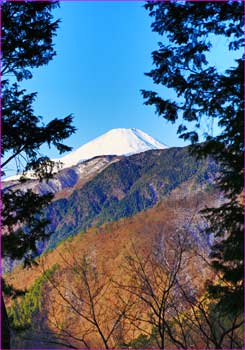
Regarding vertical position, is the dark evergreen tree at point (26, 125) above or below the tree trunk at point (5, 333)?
above

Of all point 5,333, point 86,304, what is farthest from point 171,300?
point 86,304

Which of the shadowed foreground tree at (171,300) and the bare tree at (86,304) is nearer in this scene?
the shadowed foreground tree at (171,300)

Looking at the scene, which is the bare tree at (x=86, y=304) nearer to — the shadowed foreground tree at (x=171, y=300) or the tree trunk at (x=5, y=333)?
the shadowed foreground tree at (x=171, y=300)

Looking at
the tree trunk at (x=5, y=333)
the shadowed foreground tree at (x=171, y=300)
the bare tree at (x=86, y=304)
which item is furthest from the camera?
the tree trunk at (x=5, y=333)

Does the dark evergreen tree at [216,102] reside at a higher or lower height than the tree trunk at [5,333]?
higher

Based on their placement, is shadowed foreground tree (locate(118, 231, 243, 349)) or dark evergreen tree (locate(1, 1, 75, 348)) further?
dark evergreen tree (locate(1, 1, 75, 348))

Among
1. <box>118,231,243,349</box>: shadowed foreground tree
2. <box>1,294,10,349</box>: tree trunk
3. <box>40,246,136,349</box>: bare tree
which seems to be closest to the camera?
<box>118,231,243,349</box>: shadowed foreground tree

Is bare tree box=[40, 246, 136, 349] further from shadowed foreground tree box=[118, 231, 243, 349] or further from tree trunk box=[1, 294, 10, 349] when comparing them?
tree trunk box=[1, 294, 10, 349]

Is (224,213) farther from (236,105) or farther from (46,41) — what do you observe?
(46,41)

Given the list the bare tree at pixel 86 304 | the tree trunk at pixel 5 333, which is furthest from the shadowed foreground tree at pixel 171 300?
the tree trunk at pixel 5 333

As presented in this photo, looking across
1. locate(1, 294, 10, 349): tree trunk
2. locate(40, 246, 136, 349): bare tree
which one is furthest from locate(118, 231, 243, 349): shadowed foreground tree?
locate(1, 294, 10, 349): tree trunk

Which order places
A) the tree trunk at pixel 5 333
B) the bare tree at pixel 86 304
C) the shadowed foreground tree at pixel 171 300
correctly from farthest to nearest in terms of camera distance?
the tree trunk at pixel 5 333 → the bare tree at pixel 86 304 → the shadowed foreground tree at pixel 171 300

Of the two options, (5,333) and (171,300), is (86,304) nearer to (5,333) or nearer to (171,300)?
(5,333)

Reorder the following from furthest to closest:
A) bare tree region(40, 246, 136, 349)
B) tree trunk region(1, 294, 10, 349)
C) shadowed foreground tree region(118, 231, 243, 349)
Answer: tree trunk region(1, 294, 10, 349) < bare tree region(40, 246, 136, 349) < shadowed foreground tree region(118, 231, 243, 349)
